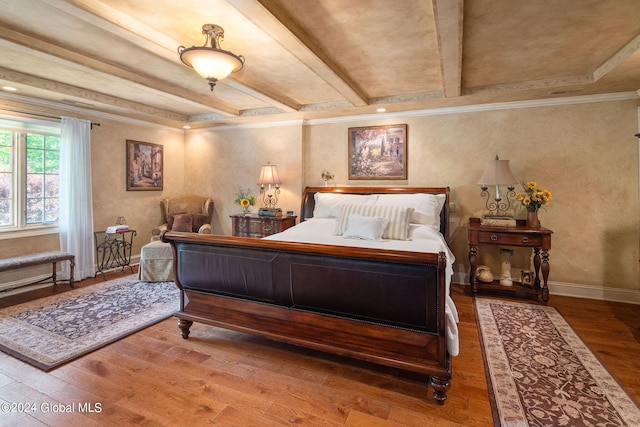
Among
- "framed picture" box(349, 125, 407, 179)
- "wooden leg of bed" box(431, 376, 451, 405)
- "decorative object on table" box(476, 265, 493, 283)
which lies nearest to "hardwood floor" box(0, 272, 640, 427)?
"wooden leg of bed" box(431, 376, 451, 405)

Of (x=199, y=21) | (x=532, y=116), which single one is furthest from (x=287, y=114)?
(x=532, y=116)

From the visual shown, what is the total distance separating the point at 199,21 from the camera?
2.22 m

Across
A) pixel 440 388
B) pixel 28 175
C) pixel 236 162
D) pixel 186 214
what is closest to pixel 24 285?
pixel 28 175

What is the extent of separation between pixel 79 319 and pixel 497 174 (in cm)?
468

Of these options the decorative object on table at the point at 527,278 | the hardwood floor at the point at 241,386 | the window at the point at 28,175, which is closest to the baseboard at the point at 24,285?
the window at the point at 28,175

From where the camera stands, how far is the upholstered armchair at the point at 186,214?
4957 mm

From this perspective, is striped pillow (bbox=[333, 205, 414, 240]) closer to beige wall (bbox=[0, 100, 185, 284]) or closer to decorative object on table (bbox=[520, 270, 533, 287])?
decorative object on table (bbox=[520, 270, 533, 287])

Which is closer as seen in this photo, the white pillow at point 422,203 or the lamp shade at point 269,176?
the white pillow at point 422,203

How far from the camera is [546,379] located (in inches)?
83.7

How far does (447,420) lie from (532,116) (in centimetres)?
366

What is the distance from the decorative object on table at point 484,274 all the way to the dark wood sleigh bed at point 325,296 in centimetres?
223

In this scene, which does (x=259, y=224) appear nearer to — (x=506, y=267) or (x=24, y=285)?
(x=24, y=285)

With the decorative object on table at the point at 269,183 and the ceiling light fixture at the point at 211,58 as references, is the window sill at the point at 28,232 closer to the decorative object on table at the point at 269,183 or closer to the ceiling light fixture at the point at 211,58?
the decorative object on table at the point at 269,183

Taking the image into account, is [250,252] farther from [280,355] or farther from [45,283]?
[45,283]
